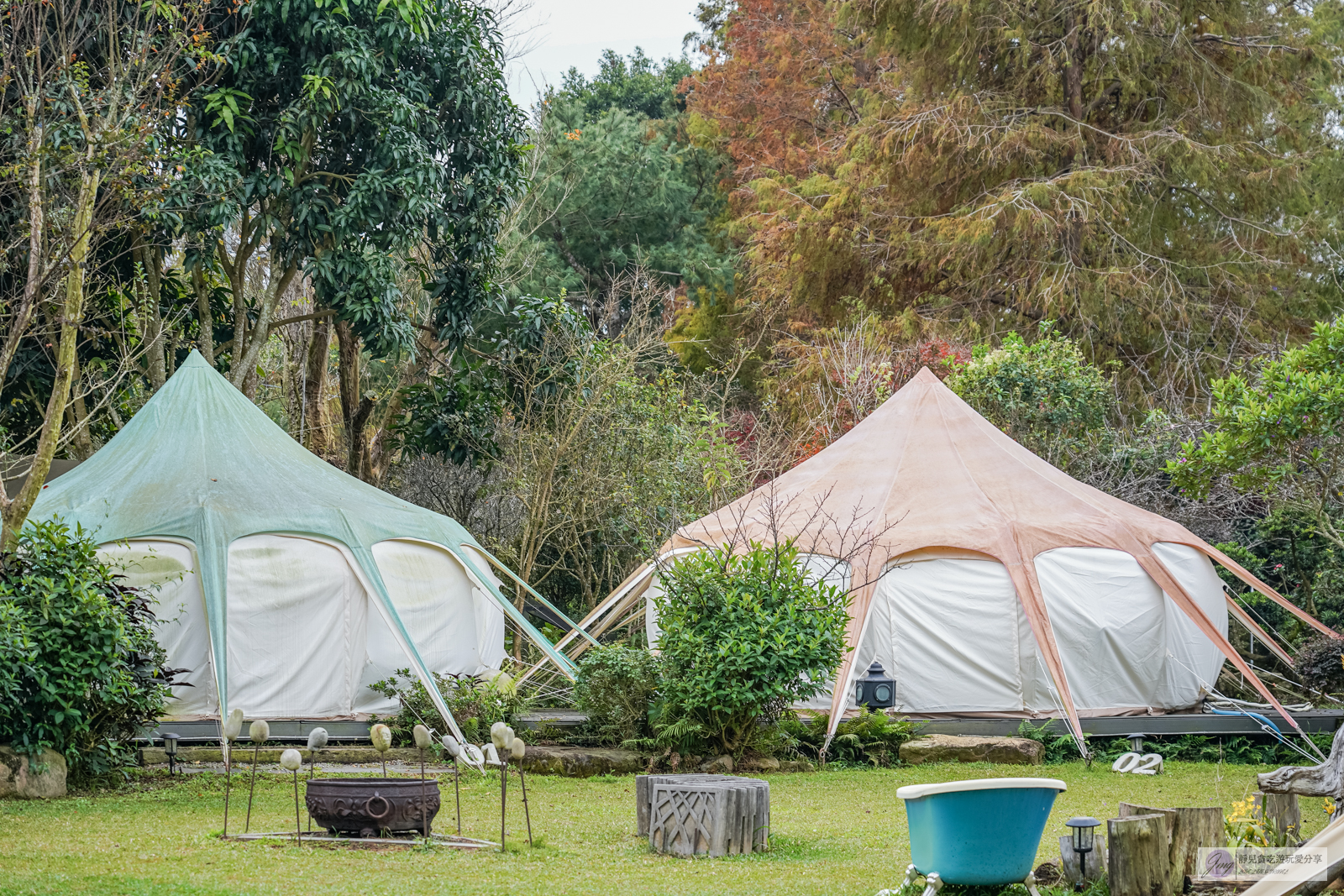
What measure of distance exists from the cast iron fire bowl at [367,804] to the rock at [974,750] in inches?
228

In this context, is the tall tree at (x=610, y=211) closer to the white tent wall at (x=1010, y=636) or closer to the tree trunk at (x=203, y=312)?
the tree trunk at (x=203, y=312)

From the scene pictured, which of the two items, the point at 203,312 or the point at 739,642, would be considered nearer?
the point at 739,642

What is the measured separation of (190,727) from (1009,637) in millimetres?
8114

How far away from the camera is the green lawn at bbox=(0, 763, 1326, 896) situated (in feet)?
22.2

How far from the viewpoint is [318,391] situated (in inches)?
784

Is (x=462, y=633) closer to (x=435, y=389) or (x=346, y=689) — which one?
(x=346, y=689)

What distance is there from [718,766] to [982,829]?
17.8 ft

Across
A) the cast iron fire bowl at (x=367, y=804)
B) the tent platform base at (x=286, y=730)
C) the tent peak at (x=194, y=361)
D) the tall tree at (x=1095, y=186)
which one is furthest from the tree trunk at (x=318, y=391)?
the cast iron fire bowl at (x=367, y=804)

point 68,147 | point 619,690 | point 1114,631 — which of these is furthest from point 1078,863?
point 68,147

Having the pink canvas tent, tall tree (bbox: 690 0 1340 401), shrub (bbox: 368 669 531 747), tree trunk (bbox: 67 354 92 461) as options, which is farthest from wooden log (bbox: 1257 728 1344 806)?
tall tree (bbox: 690 0 1340 401)

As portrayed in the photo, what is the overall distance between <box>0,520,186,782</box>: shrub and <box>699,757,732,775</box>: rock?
453 centimetres

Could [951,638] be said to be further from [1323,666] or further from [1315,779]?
[1315,779]

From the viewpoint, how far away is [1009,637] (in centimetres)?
1369

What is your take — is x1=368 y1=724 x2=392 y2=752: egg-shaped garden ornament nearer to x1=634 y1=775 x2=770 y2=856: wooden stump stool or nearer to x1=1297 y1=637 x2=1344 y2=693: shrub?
x1=634 y1=775 x2=770 y2=856: wooden stump stool
